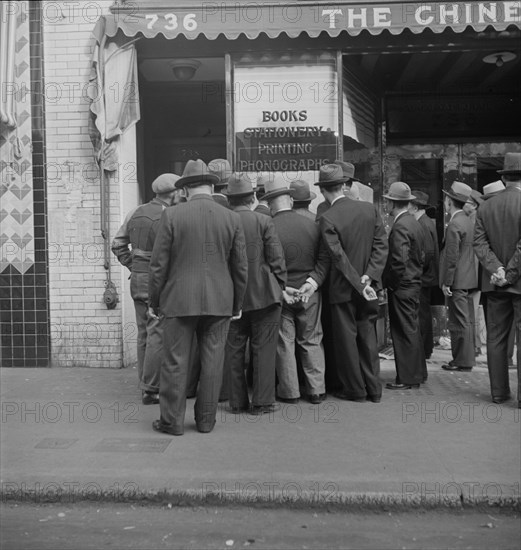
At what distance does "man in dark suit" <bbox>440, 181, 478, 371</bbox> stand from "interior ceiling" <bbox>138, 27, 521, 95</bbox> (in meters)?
1.67

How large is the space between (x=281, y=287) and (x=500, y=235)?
201 centimetres

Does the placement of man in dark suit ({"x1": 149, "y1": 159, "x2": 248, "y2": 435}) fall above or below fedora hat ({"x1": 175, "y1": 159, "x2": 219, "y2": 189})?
below

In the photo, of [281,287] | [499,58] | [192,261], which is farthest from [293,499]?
[499,58]

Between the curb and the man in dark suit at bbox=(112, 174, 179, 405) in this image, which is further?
the man in dark suit at bbox=(112, 174, 179, 405)

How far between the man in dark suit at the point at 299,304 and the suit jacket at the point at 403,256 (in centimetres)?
73

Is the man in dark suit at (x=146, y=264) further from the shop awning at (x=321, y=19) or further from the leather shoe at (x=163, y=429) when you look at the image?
the shop awning at (x=321, y=19)

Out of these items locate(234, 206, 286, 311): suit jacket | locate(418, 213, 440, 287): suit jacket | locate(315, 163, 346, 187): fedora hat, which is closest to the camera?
locate(234, 206, 286, 311): suit jacket

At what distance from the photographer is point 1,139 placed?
358 inches

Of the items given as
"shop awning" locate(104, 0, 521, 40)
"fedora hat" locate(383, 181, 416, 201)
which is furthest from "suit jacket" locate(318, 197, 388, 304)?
"shop awning" locate(104, 0, 521, 40)

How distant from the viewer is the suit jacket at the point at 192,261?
6.02 meters

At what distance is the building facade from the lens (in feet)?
27.9

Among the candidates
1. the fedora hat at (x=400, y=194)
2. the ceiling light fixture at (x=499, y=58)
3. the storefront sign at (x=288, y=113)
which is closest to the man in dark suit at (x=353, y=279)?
the fedora hat at (x=400, y=194)

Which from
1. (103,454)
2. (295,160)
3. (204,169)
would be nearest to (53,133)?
(295,160)

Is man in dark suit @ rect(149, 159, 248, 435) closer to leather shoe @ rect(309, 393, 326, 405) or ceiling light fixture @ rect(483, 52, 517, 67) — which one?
leather shoe @ rect(309, 393, 326, 405)
